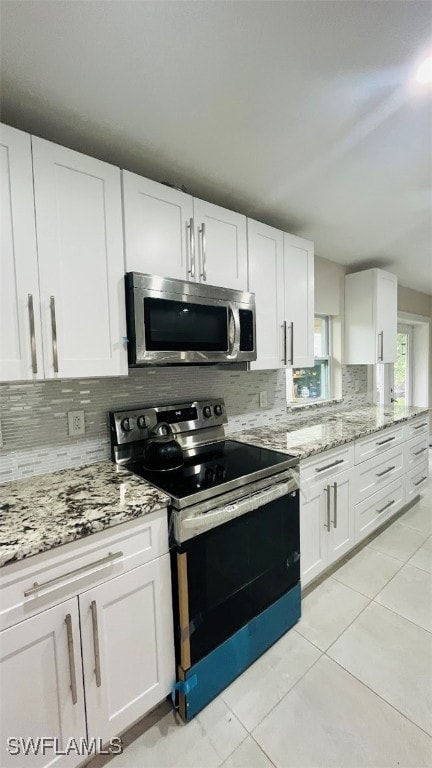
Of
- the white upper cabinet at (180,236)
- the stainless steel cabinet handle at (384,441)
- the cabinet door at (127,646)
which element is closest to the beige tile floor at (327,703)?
the cabinet door at (127,646)

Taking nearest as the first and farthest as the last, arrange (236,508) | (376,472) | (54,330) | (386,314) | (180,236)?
(54,330) < (236,508) < (180,236) < (376,472) < (386,314)

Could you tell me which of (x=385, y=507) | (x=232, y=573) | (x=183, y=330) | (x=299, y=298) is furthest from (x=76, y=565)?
(x=385, y=507)

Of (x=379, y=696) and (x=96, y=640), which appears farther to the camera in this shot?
(x=379, y=696)

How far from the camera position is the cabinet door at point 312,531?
1.79m

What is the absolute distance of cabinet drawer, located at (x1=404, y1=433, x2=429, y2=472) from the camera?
2.80m

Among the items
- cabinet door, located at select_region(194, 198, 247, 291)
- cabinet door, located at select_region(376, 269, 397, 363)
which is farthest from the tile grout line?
cabinet door, located at select_region(376, 269, 397, 363)

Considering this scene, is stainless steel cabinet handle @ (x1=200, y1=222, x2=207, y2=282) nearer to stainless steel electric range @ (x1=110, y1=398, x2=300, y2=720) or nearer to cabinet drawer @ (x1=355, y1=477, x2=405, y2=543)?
stainless steel electric range @ (x1=110, y1=398, x2=300, y2=720)

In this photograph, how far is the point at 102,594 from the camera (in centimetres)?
106

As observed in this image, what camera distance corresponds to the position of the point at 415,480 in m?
2.96

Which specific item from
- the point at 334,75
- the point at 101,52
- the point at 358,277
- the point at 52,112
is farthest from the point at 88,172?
the point at 358,277

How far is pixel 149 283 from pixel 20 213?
1.73ft

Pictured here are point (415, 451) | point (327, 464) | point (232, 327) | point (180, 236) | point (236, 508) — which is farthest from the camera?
point (415, 451)

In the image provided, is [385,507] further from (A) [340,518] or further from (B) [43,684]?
(B) [43,684]

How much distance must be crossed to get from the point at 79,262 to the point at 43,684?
1449mm
